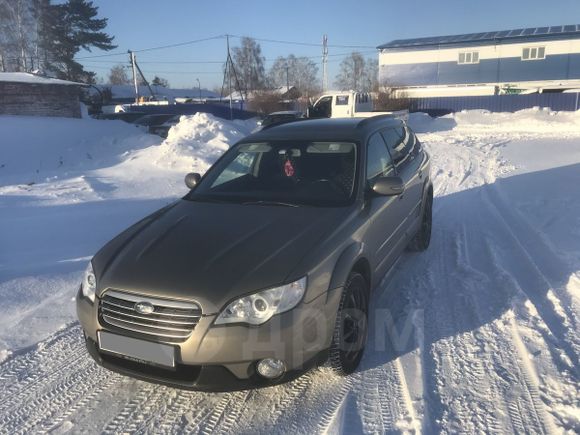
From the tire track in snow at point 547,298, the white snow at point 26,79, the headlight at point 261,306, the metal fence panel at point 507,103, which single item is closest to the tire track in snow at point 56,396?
the headlight at point 261,306

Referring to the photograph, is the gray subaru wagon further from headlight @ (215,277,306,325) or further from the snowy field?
the snowy field

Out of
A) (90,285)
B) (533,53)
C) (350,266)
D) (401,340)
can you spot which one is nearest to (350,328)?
(350,266)

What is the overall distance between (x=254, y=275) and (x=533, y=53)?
53.5 meters

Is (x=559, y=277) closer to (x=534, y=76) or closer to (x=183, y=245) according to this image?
(x=183, y=245)

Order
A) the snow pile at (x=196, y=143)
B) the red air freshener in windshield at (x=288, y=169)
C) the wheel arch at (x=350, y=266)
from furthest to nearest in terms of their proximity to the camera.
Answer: the snow pile at (x=196, y=143), the red air freshener in windshield at (x=288, y=169), the wheel arch at (x=350, y=266)

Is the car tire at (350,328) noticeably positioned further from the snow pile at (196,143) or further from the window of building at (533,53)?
Result: the window of building at (533,53)

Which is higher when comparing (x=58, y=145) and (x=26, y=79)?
(x=26, y=79)

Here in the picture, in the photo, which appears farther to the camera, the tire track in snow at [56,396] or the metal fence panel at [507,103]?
the metal fence panel at [507,103]

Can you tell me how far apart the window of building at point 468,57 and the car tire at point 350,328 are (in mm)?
51696

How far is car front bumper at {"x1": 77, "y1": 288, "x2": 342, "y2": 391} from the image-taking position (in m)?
2.62

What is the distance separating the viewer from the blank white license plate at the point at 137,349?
2666 mm

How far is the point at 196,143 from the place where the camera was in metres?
13.3

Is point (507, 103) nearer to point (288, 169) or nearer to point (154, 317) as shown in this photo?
point (288, 169)

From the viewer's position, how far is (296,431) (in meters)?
2.73
